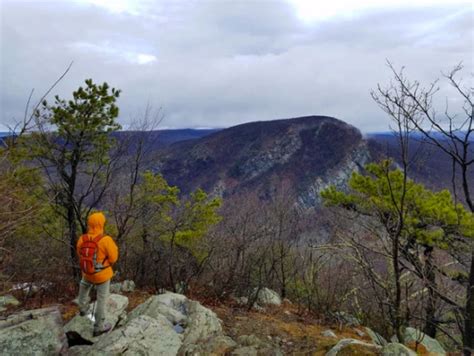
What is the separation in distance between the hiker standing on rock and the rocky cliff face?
108883 mm

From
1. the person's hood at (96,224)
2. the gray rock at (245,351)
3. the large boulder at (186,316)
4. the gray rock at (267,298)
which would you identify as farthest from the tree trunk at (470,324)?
the gray rock at (267,298)

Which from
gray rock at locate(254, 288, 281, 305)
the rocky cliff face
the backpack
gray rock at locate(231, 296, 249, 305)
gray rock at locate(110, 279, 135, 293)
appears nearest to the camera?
the backpack

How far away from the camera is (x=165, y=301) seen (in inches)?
263

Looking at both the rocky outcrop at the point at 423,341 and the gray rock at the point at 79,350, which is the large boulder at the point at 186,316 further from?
the rocky outcrop at the point at 423,341

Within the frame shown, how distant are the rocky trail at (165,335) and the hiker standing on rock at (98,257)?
1.00 feet

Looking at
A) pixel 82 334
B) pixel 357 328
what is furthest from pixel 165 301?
pixel 357 328

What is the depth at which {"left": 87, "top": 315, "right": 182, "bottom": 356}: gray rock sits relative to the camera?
4777mm

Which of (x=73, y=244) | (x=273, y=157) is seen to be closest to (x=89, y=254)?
(x=73, y=244)

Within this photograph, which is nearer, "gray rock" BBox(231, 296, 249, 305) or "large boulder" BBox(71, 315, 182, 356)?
"large boulder" BBox(71, 315, 182, 356)

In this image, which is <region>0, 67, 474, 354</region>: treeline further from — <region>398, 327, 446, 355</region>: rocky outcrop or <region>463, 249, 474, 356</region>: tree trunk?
<region>463, 249, 474, 356</region>: tree trunk

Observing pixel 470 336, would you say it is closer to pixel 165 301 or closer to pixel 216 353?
pixel 216 353

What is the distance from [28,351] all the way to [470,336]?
5.13m

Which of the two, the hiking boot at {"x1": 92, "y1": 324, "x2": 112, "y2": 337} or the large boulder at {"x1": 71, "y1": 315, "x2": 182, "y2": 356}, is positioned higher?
the large boulder at {"x1": 71, "y1": 315, "x2": 182, "y2": 356}

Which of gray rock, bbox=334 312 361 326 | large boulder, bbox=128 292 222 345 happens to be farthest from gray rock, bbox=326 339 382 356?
gray rock, bbox=334 312 361 326
